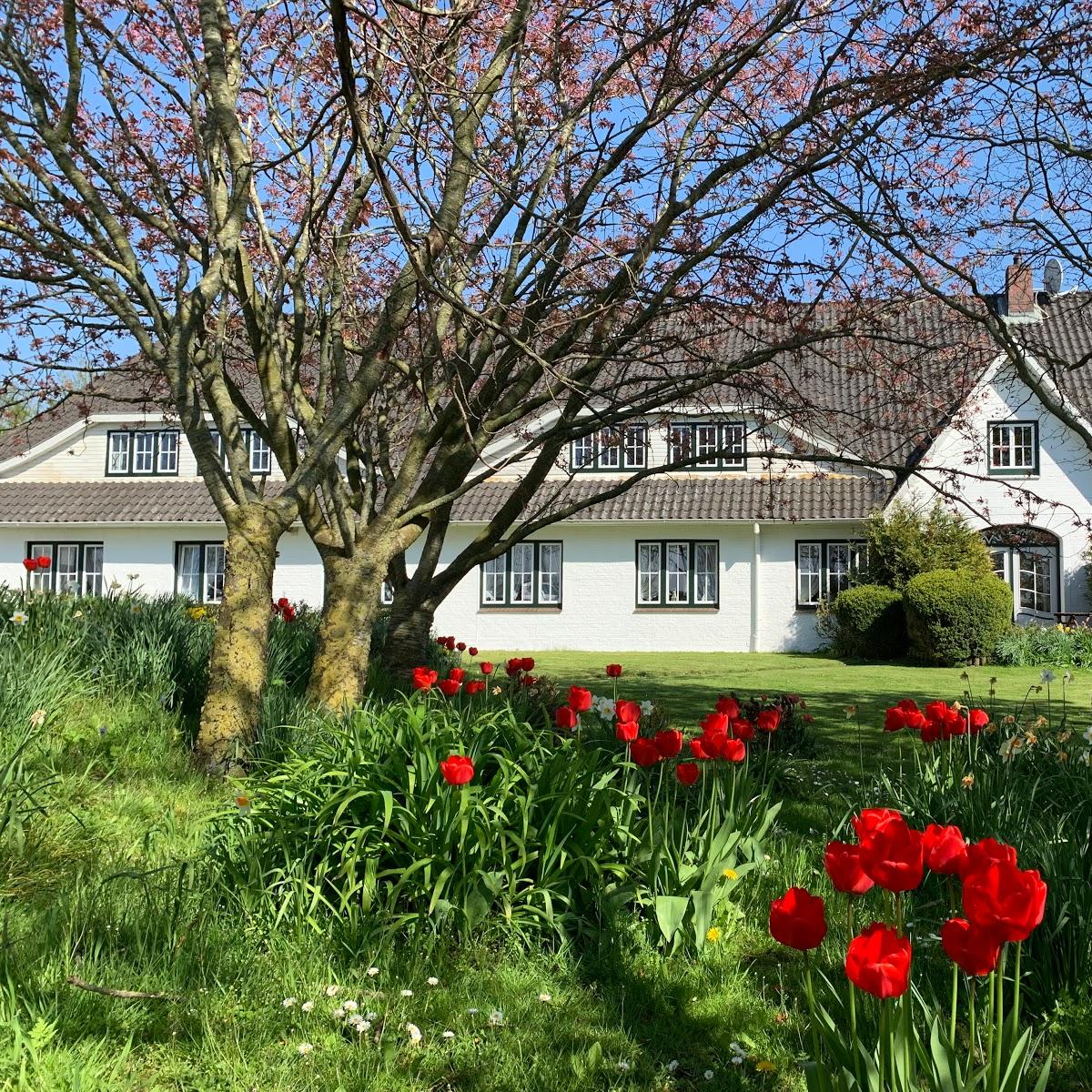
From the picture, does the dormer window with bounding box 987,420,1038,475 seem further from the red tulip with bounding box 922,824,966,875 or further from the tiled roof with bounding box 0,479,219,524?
the red tulip with bounding box 922,824,966,875

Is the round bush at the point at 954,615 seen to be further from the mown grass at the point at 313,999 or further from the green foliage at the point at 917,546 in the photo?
the mown grass at the point at 313,999

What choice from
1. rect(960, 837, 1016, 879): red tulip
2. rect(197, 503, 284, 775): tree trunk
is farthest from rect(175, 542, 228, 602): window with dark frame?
rect(960, 837, 1016, 879): red tulip

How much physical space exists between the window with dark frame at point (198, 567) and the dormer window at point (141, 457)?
8.33ft

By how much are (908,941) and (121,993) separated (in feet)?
6.91

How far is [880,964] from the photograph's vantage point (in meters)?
1.85

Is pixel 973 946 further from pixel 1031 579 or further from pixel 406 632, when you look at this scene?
pixel 1031 579

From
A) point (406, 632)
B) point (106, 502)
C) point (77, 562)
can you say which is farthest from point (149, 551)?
point (406, 632)

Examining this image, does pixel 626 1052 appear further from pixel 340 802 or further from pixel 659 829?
pixel 340 802

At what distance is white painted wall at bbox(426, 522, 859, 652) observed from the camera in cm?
2261

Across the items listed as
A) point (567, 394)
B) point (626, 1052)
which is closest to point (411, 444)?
point (567, 394)

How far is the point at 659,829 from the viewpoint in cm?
416

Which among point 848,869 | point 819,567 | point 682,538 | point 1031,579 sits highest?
point 682,538

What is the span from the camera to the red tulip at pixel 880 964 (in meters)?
1.83

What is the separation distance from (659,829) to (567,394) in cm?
370
